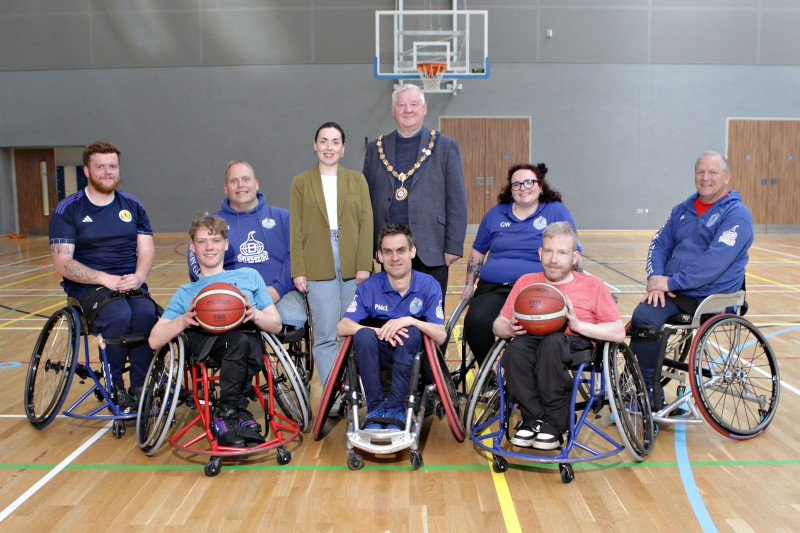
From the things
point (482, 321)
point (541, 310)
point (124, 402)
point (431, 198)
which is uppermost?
point (431, 198)

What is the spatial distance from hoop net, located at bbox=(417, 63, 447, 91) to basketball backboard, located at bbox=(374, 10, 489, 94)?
0.13m

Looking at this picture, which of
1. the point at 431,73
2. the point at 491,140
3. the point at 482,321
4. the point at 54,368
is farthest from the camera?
the point at 491,140

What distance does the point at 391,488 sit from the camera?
96.4 inches

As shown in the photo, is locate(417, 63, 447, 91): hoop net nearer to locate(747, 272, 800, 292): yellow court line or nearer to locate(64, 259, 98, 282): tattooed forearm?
locate(747, 272, 800, 292): yellow court line

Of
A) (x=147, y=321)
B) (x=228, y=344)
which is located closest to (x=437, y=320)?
(x=228, y=344)

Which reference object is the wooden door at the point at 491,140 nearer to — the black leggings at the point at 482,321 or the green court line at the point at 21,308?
the green court line at the point at 21,308

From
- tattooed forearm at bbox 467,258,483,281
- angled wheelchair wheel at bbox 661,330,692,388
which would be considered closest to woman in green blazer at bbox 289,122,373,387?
tattooed forearm at bbox 467,258,483,281

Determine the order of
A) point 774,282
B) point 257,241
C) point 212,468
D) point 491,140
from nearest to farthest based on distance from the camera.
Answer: point 212,468, point 257,241, point 774,282, point 491,140

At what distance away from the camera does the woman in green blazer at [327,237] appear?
322 centimetres

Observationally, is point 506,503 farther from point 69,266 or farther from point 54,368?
point 69,266

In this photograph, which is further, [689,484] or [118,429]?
[118,429]

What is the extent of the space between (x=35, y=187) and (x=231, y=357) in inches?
487

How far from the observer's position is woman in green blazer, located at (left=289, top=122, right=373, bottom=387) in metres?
3.22

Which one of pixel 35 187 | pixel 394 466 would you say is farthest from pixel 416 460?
pixel 35 187
